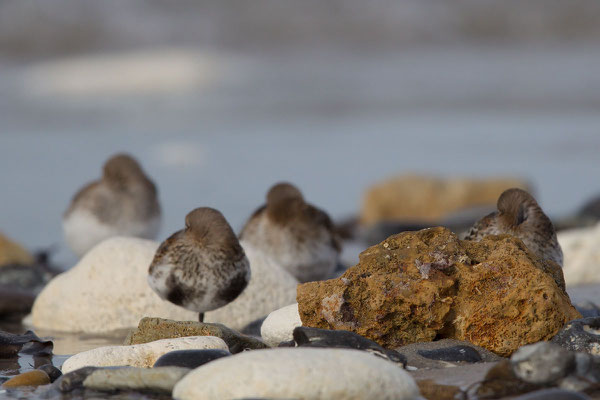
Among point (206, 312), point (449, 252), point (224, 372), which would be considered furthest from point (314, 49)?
point (224, 372)

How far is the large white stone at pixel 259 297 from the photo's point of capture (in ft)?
26.8

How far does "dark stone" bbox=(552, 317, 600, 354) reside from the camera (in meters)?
5.78

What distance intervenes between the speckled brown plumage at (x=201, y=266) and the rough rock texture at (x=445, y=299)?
103 cm

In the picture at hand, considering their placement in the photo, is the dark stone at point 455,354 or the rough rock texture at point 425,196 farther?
the rough rock texture at point 425,196

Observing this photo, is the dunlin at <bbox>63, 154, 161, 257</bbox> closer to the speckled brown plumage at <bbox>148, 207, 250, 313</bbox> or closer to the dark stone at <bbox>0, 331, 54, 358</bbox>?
the speckled brown plumage at <bbox>148, 207, 250, 313</bbox>

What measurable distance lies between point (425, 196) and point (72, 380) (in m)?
11.6

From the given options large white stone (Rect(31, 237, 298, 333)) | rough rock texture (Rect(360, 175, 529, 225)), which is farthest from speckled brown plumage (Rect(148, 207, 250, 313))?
rough rock texture (Rect(360, 175, 529, 225))

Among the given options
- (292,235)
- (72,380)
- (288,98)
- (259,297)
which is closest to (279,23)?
(288,98)

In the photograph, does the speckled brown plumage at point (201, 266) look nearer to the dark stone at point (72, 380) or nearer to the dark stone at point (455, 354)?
the dark stone at point (72, 380)

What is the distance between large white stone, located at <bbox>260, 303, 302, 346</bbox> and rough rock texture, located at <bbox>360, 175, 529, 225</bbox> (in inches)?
353

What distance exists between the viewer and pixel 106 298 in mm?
8156

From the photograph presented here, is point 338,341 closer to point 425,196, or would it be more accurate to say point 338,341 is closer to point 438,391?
point 438,391

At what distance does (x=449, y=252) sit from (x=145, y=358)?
2068 mm

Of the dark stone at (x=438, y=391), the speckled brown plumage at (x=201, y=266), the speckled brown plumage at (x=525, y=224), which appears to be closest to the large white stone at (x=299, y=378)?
the dark stone at (x=438, y=391)
